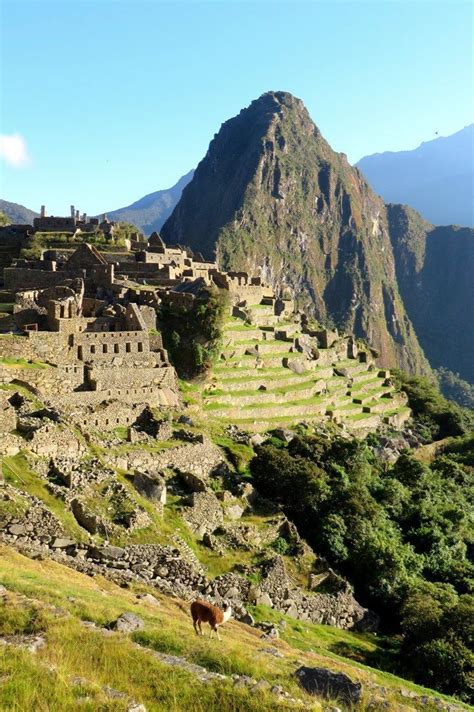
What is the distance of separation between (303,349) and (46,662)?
4184 centimetres

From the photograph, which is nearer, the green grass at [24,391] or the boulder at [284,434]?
the green grass at [24,391]

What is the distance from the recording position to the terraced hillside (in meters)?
35.1

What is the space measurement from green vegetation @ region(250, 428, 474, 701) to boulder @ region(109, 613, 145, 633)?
11.8m

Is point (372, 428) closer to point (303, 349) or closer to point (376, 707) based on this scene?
point (303, 349)

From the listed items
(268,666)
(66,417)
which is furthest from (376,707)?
(66,417)

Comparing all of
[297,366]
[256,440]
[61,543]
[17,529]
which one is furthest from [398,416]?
[17,529]

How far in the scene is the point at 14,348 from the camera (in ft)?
76.2

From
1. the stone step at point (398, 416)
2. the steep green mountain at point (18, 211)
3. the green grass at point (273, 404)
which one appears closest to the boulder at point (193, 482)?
the green grass at point (273, 404)

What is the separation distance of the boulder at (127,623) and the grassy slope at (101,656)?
17cm

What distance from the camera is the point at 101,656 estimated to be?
8.12 m

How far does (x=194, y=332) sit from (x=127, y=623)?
2346cm

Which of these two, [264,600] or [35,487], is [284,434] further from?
[35,487]

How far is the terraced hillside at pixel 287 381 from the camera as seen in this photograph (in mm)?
35125

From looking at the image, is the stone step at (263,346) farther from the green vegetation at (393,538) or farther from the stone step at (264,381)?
the green vegetation at (393,538)
